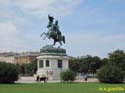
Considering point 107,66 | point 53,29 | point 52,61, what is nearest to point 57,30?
point 53,29

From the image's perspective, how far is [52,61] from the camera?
238 feet

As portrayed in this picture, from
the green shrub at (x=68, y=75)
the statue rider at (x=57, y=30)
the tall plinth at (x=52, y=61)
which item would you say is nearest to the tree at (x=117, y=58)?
the tall plinth at (x=52, y=61)

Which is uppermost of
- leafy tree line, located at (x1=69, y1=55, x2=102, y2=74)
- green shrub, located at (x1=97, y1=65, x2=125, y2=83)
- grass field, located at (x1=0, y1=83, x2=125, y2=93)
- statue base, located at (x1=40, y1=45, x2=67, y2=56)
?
leafy tree line, located at (x1=69, y1=55, x2=102, y2=74)

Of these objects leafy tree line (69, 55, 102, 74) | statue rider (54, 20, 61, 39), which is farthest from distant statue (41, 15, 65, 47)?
leafy tree line (69, 55, 102, 74)

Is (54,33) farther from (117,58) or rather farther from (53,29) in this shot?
(117,58)

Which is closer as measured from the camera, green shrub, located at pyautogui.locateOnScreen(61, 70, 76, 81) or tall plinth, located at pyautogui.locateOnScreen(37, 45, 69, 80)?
green shrub, located at pyautogui.locateOnScreen(61, 70, 76, 81)

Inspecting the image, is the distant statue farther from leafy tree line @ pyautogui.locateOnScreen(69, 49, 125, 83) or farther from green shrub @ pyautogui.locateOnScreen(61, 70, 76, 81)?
green shrub @ pyautogui.locateOnScreen(61, 70, 76, 81)

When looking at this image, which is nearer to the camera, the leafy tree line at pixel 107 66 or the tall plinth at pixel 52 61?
the leafy tree line at pixel 107 66

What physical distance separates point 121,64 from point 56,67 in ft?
83.0

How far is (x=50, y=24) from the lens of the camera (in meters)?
73.7

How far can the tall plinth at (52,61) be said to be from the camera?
72500 millimetres

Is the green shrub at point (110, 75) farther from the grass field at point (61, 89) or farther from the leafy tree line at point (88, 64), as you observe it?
the leafy tree line at point (88, 64)

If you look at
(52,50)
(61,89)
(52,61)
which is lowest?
(61,89)

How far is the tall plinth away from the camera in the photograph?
2854 inches
